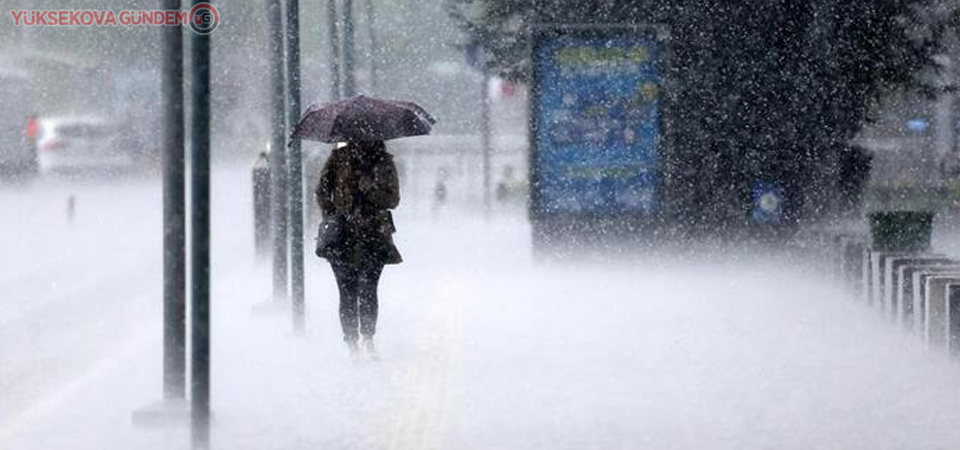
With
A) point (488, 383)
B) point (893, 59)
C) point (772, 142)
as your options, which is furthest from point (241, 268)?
point (488, 383)

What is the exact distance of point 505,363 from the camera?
13.6 metres

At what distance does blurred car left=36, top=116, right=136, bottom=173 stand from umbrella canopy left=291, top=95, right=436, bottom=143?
3687cm

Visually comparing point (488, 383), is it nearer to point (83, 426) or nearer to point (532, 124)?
point (83, 426)

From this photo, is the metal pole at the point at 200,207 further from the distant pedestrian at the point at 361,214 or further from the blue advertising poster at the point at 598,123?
the blue advertising poster at the point at 598,123

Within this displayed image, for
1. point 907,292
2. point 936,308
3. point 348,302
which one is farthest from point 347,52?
point 936,308

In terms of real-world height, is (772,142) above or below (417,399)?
above

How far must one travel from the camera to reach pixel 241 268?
74.3ft

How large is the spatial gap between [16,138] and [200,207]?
3811cm

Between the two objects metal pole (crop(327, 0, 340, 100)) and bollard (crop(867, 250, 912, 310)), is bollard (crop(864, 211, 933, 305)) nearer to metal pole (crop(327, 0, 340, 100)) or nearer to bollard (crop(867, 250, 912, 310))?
bollard (crop(867, 250, 912, 310))

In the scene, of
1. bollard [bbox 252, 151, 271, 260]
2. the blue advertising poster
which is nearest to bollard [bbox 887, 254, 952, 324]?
the blue advertising poster

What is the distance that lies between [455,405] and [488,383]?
3.37ft

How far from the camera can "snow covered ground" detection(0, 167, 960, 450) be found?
1052cm

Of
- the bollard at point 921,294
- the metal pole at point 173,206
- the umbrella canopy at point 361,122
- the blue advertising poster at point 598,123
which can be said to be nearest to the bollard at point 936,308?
the bollard at point 921,294

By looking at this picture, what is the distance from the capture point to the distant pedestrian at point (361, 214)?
13422 millimetres
